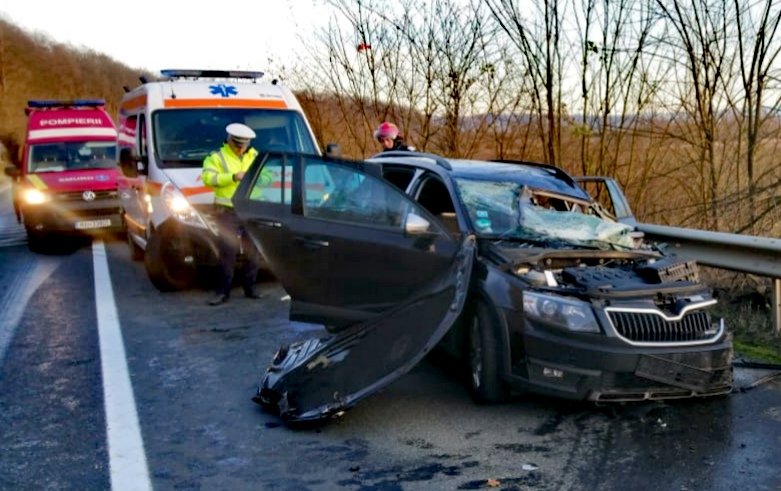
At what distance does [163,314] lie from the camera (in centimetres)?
813

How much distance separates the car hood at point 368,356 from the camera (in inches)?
185

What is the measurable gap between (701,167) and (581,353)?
5.96m

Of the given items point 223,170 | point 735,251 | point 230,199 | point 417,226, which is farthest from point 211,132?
point 735,251

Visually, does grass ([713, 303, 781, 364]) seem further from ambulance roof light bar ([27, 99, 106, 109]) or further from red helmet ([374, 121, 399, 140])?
ambulance roof light bar ([27, 99, 106, 109])

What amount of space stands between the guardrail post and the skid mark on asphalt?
5.84 m

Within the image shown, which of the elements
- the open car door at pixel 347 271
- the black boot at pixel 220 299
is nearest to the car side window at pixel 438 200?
the open car door at pixel 347 271

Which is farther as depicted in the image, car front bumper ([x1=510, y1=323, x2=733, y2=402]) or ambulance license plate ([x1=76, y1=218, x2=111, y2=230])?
ambulance license plate ([x1=76, y1=218, x2=111, y2=230])

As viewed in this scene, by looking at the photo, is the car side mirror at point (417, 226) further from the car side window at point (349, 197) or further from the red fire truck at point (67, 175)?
the red fire truck at point (67, 175)

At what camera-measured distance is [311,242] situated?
598 centimetres

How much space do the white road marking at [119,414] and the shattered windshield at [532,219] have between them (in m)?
2.42

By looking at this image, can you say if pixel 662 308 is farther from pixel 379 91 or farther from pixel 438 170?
pixel 379 91

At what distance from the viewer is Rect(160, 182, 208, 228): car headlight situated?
349 inches

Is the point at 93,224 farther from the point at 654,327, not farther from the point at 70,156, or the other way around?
the point at 654,327

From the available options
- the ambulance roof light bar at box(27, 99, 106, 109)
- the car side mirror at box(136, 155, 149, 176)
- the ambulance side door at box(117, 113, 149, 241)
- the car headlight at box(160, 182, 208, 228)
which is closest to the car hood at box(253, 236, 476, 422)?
the car headlight at box(160, 182, 208, 228)
